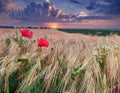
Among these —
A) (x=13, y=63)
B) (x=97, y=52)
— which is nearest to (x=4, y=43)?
(x=13, y=63)

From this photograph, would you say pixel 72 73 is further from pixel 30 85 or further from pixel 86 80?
pixel 30 85

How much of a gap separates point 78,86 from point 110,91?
459 mm

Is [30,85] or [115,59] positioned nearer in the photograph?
[30,85]

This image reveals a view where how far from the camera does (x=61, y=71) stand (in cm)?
422

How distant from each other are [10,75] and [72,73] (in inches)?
33.4

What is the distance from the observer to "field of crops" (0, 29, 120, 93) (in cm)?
403

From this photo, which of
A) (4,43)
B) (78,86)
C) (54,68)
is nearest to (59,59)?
(54,68)

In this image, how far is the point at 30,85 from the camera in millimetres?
→ 4109

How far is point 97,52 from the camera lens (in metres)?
4.30

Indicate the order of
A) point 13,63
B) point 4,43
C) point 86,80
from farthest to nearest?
point 4,43 → point 13,63 → point 86,80

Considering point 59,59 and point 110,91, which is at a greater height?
point 59,59

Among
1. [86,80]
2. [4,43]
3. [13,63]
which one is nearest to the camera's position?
[86,80]

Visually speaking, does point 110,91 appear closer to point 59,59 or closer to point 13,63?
point 59,59

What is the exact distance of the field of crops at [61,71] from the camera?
159 inches
